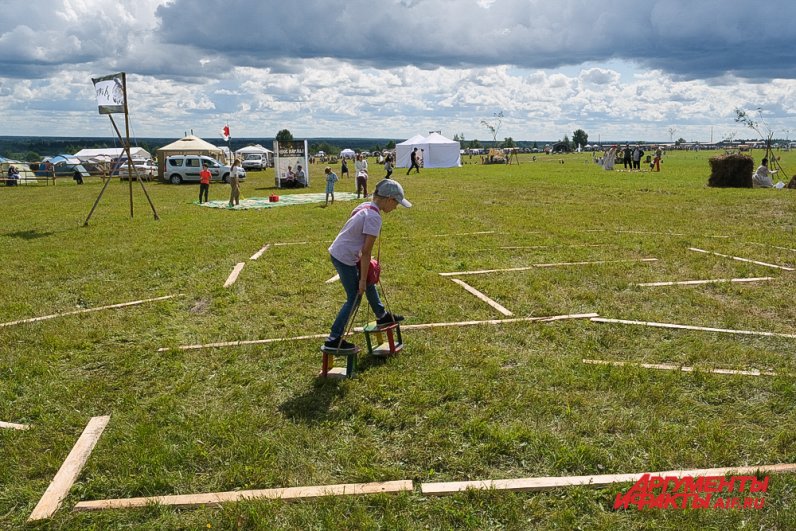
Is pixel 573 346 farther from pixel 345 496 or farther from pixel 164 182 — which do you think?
pixel 164 182

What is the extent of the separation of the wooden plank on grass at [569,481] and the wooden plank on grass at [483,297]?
3.58 m

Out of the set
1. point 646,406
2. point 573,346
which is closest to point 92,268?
point 573,346

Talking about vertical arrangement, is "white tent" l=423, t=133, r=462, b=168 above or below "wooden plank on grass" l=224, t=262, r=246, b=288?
above

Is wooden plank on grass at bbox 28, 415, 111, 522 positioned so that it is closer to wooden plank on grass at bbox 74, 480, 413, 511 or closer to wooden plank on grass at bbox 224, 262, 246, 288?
wooden plank on grass at bbox 74, 480, 413, 511

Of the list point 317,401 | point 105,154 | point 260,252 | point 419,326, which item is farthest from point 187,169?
point 317,401

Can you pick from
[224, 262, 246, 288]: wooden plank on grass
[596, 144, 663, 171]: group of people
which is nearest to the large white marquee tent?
[596, 144, 663, 171]: group of people

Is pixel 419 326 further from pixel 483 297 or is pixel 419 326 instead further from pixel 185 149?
pixel 185 149

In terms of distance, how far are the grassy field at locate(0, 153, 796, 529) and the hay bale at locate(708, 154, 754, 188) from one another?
45.1ft

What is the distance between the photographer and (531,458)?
429 cm

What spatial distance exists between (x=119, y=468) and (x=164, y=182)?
117 feet

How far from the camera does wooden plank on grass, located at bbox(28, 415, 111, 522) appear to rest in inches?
148

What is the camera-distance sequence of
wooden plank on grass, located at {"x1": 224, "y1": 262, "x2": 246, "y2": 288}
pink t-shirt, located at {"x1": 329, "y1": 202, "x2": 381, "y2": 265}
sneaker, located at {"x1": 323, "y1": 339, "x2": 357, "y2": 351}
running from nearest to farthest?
pink t-shirt, located at {"x1": 329, "y1": 202, "x2": 381, "y2": 265}, sneaker, located at {"x1": 323, "y1": 339, "x2": 357, "y2": 351}, wooden plank on grass, located at {"x1": 224, "y1": 262, "x2": 246, "y2": 288}

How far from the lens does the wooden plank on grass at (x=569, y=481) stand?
389 cm

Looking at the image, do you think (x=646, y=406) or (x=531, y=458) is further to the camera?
(x=646, y=406)
